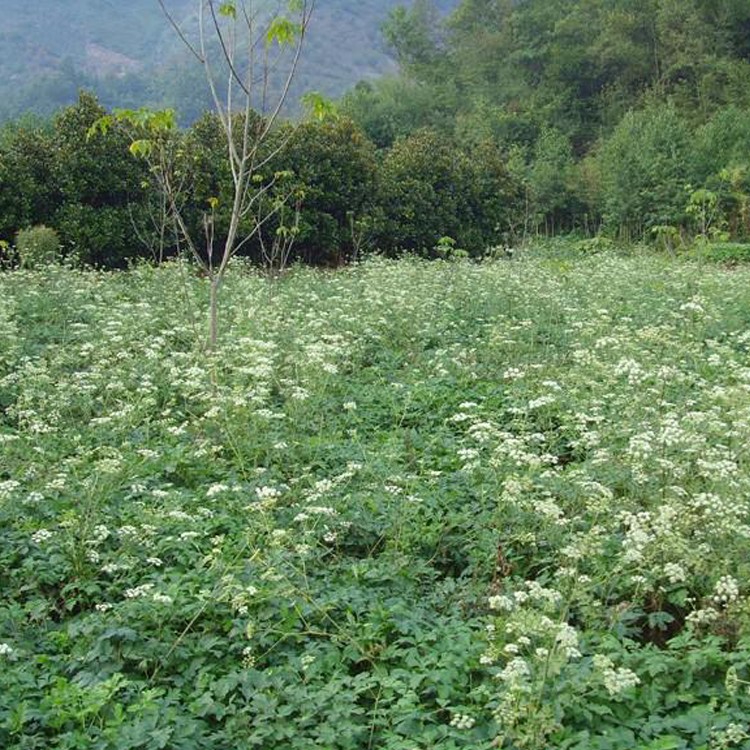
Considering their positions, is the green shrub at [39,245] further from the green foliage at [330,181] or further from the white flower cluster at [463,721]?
the white flower cluster at [463,721]

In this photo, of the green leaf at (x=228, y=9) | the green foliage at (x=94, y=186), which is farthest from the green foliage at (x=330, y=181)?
the green leaf at (x=228, y=9)

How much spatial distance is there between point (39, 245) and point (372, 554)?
10.5 m

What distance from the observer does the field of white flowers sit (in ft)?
9.85

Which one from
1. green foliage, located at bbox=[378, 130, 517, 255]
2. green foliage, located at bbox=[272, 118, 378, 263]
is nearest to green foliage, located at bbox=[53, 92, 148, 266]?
green foliage, located at bbox=[272, 118, 378, 263]

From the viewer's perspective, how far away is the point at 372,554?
14.2ft

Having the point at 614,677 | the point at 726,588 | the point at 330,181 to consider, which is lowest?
the point at 614,677

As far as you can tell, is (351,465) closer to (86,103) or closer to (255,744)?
(255,744)

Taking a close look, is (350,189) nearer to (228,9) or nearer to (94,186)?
(94,186)

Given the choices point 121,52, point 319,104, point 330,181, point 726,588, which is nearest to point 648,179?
point 330,181

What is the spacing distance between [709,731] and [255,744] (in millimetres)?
1490

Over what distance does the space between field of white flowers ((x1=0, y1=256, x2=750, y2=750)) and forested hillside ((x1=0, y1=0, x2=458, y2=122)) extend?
51.2 metres

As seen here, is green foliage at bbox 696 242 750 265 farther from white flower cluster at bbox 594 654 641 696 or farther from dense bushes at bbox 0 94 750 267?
white flower cluster at bbox 594 654 641 696

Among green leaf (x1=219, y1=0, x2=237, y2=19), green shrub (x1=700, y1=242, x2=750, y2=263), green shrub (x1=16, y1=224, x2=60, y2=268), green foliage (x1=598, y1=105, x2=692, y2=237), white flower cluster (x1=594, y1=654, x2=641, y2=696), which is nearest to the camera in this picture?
white flower cluster (x1=594, y1=654, x2=641, y2=696)

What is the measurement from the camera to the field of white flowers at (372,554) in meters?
3.00
